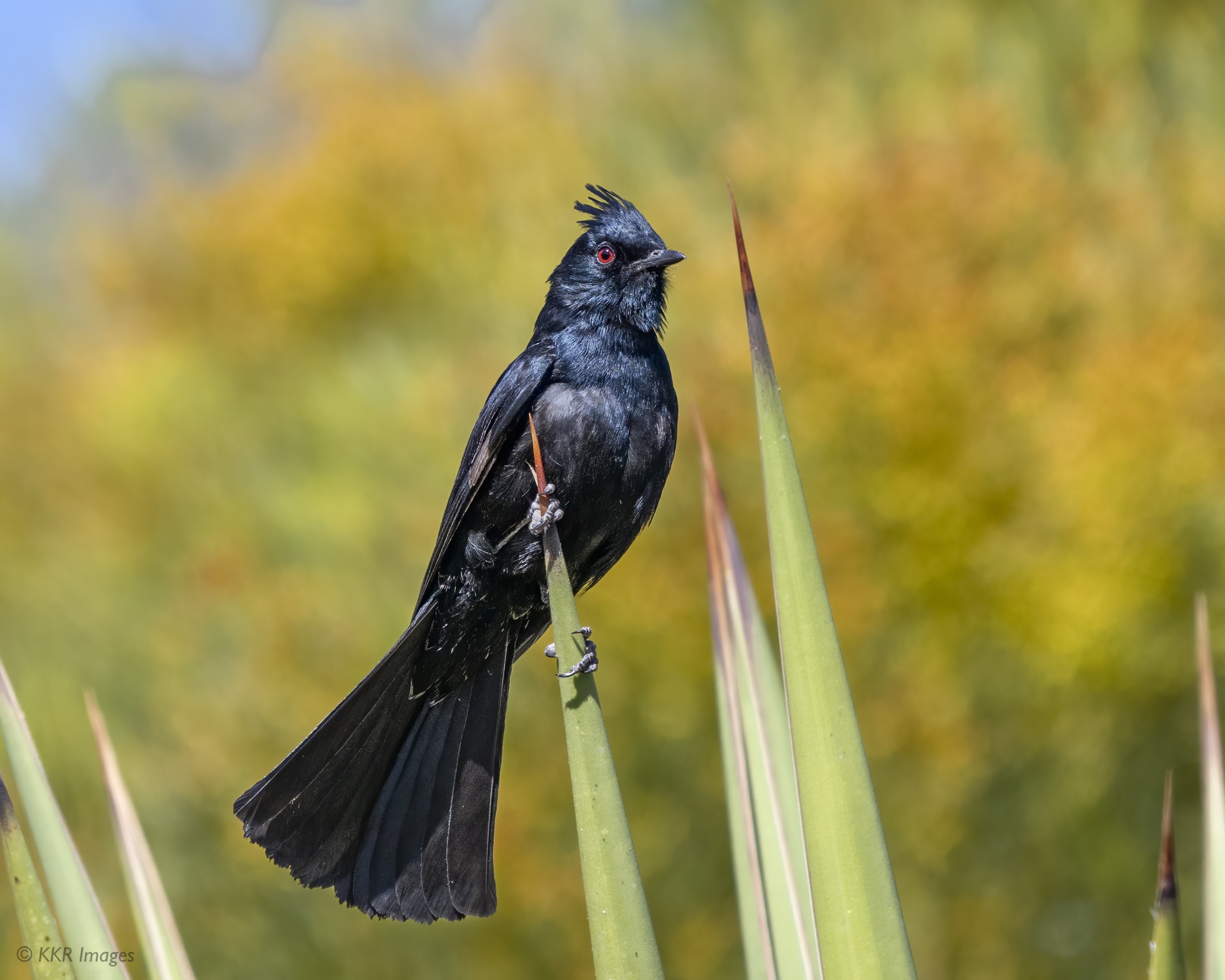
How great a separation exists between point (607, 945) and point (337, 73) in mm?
10190

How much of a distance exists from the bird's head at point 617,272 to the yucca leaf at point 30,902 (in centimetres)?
144

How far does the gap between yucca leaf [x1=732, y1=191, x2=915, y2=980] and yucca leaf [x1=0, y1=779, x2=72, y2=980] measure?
101 cm

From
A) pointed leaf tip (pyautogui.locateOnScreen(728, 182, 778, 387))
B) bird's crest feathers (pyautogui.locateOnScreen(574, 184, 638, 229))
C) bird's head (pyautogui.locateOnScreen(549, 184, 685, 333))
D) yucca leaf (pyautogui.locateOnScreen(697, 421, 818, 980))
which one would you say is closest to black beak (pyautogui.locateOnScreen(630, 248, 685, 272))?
bird's head (pyautogui.locateOnScreen(549, 184, 685, 333))

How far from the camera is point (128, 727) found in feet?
27.6

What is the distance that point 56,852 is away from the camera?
1.73m

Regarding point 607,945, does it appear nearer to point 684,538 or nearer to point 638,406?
point 638,406

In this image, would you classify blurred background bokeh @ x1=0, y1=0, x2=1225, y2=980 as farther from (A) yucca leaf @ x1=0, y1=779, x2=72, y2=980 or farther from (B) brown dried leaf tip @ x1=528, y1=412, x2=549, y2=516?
(A) yucca leaf @ x1=0, y1=779, x2=72, y2=980

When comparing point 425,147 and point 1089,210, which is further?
point 425,147

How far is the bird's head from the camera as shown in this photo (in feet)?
8.29

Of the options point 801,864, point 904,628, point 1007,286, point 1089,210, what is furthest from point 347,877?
point 1089,210

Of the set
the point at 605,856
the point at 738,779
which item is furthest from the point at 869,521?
the point at 605,856

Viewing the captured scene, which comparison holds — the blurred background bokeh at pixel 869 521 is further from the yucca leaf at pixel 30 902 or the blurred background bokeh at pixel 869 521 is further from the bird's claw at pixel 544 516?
the yucca leaf at pixel 30 902

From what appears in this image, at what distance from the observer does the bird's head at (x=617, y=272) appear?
8.29 ft

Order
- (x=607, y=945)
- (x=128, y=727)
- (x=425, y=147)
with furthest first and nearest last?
1. (x=425, y=147)
2. (x=128, y=727)
3. (x=607, y=945)
